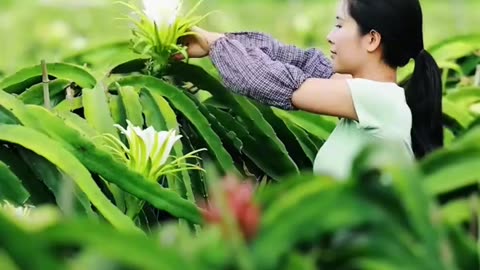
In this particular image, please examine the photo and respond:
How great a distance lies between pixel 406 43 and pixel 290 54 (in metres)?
0.28

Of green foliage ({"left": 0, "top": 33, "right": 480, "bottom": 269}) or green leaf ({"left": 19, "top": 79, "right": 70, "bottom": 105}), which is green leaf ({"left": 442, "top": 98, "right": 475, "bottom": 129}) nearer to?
green foliage ({"left": 0, "top": 33, "right": 480, "bottom": 269})

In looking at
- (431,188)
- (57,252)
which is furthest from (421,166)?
(57,252)

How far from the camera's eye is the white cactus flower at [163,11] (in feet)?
6.75

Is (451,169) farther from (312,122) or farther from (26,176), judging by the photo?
(312,122)

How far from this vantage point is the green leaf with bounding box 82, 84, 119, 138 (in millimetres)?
2004

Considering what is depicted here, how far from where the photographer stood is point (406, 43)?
77.8 inches

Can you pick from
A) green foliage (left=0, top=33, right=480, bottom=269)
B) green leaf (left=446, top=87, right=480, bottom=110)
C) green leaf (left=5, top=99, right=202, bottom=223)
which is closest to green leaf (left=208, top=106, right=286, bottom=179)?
green foliage (left=0, top=33, right=480, bottom=269)

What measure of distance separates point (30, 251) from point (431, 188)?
12.1 inches

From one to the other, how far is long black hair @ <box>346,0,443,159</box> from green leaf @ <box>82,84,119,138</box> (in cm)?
43

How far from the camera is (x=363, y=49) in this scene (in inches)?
77.0

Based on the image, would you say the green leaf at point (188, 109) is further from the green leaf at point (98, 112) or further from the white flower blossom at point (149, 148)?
the white flower blossom at point (149, 148)

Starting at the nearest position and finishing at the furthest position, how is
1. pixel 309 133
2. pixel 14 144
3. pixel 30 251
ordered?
pixel 30 251
pixel 14 144
pixel 309 133

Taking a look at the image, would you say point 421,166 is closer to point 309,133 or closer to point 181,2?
point 181,2

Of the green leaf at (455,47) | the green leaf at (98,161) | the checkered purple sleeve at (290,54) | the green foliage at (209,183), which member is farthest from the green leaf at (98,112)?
the green leaf at (455,47)
